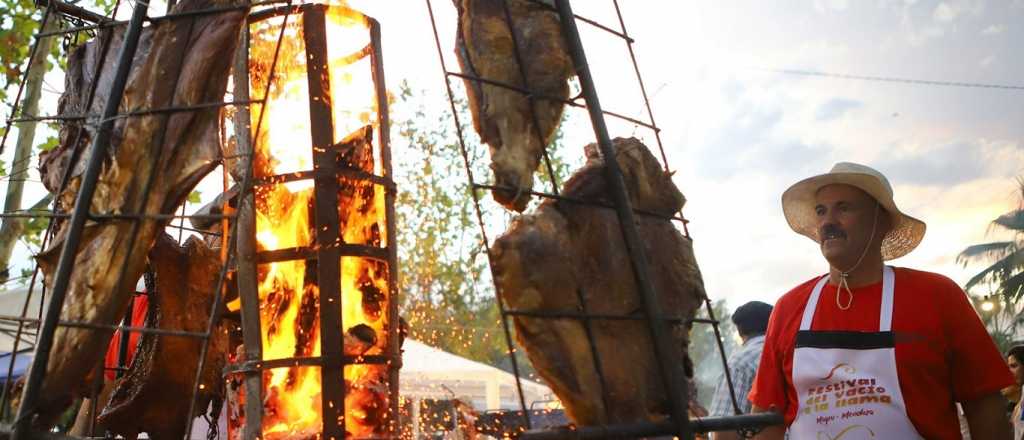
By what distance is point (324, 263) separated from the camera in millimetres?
4125

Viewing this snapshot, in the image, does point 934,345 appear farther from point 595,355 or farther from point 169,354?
point 169,354

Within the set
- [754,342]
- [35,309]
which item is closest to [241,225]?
[754,342]

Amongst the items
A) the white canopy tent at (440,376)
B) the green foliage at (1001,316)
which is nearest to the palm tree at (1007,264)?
the green foliage at (1001,316)

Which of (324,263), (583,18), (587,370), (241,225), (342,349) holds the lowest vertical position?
(587,370)

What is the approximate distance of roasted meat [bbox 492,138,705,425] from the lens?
3217 millimetres

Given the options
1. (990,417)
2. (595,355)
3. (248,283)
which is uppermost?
(248,283)

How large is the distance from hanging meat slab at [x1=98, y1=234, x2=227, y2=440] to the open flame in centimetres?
89

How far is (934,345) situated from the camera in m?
3.35

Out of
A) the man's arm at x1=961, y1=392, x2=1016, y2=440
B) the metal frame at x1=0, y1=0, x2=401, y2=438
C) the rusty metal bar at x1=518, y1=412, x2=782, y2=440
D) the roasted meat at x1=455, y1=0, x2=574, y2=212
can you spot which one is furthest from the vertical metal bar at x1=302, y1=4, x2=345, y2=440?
the man's arm at x1=961, y1=392, x2=1016, y2=440

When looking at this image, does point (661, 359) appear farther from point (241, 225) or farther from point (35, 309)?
point (35, 309)

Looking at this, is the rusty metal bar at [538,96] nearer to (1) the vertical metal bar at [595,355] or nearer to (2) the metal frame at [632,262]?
(2) the metal frame at [632,262]

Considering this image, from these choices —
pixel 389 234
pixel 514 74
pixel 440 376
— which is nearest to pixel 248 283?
pixel 389 234

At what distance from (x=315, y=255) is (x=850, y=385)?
2433 mm

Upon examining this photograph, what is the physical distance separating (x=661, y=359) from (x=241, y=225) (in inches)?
85.9
